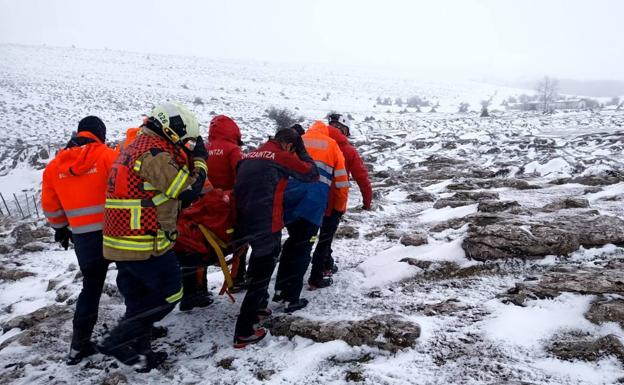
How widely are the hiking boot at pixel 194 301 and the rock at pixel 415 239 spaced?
2692mm

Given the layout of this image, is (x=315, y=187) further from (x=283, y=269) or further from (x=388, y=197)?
(x=388, y=197)

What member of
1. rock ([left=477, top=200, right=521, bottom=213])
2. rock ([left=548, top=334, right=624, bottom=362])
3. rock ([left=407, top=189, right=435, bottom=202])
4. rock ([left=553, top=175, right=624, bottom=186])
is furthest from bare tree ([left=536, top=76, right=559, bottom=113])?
rock ([left=548, top=334, right=624, bottom=362])

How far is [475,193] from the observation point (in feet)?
25.9

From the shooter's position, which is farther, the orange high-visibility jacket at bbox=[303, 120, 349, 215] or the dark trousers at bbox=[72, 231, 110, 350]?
the orange high-visibility jacket at bbox=[303, 120, 349, 215]

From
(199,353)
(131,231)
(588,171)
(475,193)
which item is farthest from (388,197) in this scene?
(131,231)

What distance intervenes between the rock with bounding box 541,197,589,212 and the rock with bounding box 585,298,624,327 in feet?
9.67

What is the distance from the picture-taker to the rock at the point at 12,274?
6.13 meters

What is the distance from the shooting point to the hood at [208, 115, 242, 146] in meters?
4.64

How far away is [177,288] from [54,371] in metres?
1.22

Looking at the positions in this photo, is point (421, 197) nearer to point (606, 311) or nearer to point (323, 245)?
point (323, 245)

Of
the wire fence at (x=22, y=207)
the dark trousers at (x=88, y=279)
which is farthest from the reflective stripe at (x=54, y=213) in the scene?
the wire fence at (x=22, y=207)

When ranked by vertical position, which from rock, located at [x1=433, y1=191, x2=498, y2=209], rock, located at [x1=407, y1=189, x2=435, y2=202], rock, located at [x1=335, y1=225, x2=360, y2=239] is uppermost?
rock, located at [x1=433, y1=191, x2=498, y2=209]

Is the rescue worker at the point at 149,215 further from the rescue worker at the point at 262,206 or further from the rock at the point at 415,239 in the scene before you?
the rock at the point at 415,239

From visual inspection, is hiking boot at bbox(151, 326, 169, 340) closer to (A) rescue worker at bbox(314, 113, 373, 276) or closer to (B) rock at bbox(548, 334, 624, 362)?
(A) rescue worker at bbox(314, 113, 373, 276)
